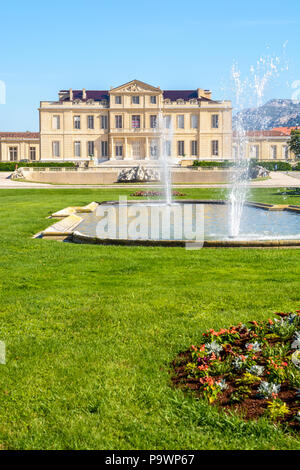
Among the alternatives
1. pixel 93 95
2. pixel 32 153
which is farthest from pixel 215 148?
pixel 32 153

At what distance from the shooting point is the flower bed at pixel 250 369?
3.19m

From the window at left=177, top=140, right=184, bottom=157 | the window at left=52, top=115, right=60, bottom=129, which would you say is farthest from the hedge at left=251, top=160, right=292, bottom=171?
the window at left=52, top=115, right=60, bottom=129

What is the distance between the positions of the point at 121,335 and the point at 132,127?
62214 millimetres

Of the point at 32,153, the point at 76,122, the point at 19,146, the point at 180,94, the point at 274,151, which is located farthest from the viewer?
the point at 32,153

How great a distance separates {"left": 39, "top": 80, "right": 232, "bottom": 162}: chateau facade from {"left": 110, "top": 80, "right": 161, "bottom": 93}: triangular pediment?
18.9 inches

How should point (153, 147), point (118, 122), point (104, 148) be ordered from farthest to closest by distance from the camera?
point (104, 148) → point (153, 147) → point (118, 122)

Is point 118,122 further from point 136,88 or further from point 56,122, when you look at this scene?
point 56,122

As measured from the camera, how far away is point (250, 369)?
3.53m

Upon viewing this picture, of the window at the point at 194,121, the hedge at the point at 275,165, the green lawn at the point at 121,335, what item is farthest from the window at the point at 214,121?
the green lawn at the point at 121,335

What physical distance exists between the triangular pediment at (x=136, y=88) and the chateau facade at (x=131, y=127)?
1.58 ft

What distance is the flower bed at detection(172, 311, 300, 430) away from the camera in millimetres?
3189

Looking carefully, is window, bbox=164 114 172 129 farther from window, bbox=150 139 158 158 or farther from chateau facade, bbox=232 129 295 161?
chateau facade, bbox=232 129 295 161

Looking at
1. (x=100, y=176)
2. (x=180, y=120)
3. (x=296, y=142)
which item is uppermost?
(x=180, y=120)

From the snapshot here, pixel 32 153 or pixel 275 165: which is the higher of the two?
Result: pixel 32 153
